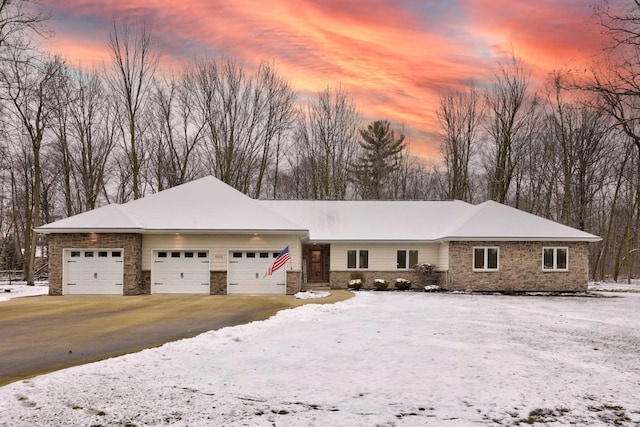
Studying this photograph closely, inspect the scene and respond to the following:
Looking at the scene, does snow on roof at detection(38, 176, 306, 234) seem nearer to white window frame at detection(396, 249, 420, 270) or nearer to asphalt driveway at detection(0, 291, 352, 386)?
asphalt driveway at detection(0, 291, 352, 386)

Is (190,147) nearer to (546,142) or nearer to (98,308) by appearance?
(98,308)

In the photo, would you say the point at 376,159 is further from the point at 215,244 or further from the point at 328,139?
the point at 215,244

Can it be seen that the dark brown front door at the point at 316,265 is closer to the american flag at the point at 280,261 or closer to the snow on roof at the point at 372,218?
the snow on roof at the point at 372,218

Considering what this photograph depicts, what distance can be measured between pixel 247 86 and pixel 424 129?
17.4 meters

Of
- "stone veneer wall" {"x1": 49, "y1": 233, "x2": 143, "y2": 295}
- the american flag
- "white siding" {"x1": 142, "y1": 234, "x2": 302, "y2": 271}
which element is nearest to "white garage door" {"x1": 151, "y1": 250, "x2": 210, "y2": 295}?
"white siding" {"x1": 142, "y1": 234, "x2": 302, "y2": 271}

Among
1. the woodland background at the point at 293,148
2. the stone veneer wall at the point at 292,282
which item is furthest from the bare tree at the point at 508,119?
the stone veneer wall at the point at 292,282

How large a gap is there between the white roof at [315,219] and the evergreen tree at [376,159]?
13.6m

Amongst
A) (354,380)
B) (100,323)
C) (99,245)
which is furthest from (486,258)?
(99,245)

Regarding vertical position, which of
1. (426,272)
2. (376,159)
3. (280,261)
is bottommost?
(426,272)

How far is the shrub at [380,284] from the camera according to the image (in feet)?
82.7

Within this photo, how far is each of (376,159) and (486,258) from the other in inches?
850

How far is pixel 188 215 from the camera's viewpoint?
2336 cm

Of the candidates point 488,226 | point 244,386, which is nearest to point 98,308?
point 244,386

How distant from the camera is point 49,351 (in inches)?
369
